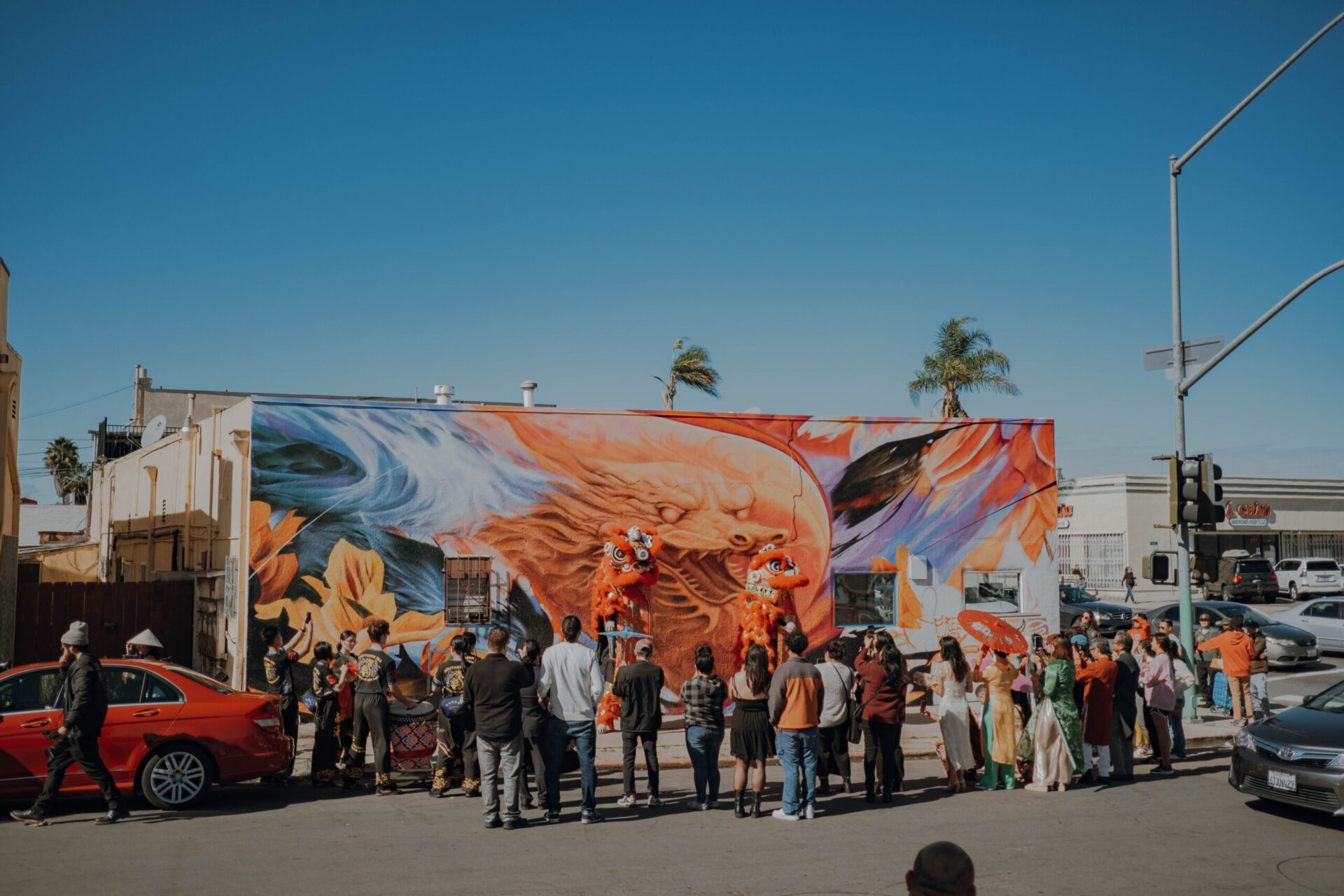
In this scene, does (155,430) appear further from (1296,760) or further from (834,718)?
(1296,760)

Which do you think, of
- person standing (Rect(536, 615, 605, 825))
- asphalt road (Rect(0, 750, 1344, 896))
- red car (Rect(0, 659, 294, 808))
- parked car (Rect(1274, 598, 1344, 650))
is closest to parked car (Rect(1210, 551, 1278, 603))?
parked car (Rect(1274, 598, 1344, 650))

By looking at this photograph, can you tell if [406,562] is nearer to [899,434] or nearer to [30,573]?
[899,434]

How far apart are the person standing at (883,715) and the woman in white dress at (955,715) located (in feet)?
1.84

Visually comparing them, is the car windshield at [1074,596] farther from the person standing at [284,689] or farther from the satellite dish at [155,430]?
the satellite dish at [155,430]

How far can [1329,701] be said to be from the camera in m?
11.0

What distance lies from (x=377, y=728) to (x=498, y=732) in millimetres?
1826

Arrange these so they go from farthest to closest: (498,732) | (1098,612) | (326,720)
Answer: (1098,612), (326,720), (498,732)

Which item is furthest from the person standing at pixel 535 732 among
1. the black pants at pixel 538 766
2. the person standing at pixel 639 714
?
the person standing at pixel 639 714

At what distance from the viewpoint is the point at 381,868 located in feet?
26.6

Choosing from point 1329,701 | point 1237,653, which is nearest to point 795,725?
point 1329,701

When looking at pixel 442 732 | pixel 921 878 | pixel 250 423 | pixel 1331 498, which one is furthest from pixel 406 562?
pixel 1331 498

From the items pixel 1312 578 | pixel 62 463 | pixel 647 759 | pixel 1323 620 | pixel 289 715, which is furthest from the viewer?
pixel 62 463

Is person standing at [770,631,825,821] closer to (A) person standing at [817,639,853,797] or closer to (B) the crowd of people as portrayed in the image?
(B) the crowd of people

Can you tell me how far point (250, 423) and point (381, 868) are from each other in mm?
8856
